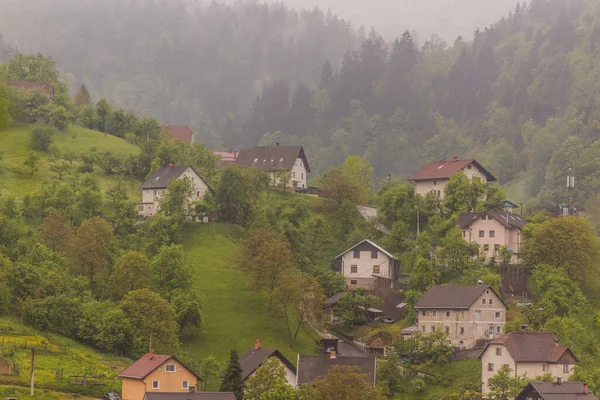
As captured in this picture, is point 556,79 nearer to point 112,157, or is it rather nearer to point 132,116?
point 132,116

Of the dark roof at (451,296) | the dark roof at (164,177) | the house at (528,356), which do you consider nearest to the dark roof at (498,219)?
the dark roof at (451,296)

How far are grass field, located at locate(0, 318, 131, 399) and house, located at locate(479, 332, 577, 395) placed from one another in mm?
24973

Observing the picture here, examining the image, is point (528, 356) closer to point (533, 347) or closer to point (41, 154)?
point (533, 347)

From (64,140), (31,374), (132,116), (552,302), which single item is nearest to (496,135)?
(132,116)

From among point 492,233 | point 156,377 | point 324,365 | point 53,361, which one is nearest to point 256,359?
point 324,365

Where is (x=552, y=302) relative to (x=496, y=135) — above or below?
below

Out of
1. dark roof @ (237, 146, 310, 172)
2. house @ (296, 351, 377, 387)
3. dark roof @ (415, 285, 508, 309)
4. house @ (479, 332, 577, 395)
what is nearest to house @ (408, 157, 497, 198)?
dark roof @ (237, 146, 310, 172)

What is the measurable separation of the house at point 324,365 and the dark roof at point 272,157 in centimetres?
5062

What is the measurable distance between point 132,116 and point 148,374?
75.9m

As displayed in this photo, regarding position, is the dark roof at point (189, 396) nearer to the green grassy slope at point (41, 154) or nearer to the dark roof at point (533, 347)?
the dark roof at point (533, 347)

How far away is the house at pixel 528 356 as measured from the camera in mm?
78812

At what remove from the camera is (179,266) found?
295ft

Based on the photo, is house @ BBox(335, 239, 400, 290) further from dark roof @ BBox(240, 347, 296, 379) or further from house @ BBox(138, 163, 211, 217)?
dark roof @ BBox(240, 347, 296, 379)

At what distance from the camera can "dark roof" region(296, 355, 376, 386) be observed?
78.9 meters
